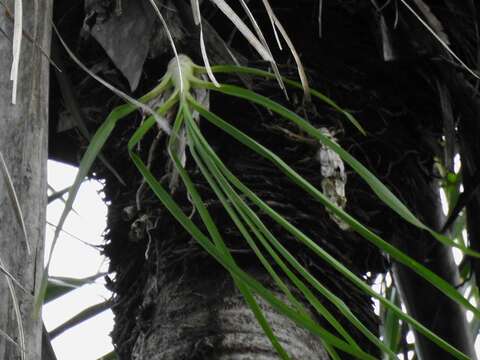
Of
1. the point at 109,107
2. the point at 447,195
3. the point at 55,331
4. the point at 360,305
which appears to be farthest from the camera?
the point at 447,195

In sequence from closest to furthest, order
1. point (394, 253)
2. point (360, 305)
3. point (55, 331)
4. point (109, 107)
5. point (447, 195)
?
point (394, 253), point (360, 305), point (109, 107), point (55, 331), point (447, 195)

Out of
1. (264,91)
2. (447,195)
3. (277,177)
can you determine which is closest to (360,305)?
(277,177)

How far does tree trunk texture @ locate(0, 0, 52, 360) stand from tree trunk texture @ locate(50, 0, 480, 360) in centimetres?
20

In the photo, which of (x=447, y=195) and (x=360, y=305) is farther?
(x=447, y=195)

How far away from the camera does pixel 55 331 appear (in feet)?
4.49

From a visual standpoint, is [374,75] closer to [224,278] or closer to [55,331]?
[224,278]

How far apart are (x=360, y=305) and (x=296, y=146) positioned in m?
0.20

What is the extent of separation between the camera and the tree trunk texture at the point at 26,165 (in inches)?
25.2

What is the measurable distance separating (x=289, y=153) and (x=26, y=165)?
489 millimetres

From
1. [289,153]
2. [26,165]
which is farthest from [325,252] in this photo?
[289,153]

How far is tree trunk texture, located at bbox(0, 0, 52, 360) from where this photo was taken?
0.64 metres

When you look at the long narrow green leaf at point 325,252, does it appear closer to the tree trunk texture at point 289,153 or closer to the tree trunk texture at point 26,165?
the tree trunk texture at point 26,165

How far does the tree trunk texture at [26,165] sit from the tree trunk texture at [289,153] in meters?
0.20

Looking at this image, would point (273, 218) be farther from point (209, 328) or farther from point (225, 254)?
point (209, 328)
